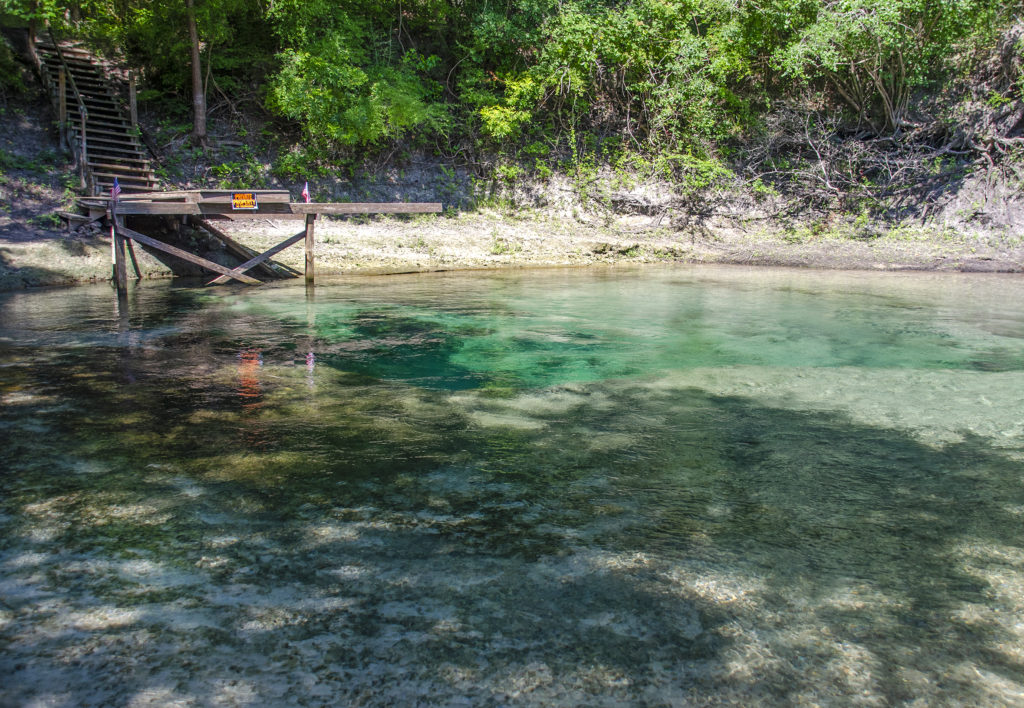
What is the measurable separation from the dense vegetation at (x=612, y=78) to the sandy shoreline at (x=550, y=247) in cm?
208

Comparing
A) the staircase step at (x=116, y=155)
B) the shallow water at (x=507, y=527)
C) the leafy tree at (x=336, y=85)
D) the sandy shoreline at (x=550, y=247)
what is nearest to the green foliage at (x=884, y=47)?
the sandy shoreline at (x=550, y=247)

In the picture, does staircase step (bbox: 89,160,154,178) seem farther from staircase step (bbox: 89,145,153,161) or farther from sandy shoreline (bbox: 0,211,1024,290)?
sandy shoreline (bbox: 0,211,1024,290)

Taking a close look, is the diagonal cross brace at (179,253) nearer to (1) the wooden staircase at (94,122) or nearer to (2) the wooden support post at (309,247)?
(2) the wooden support post at (309,247)

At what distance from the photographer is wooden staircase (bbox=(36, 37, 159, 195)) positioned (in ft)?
57.5

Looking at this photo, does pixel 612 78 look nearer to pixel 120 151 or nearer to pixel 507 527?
pixel 120 151

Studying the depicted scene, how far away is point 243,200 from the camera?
13.3 meters

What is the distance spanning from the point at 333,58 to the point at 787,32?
497 inches

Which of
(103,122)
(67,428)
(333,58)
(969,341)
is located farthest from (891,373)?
(103,122)

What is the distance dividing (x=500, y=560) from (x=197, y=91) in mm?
19420

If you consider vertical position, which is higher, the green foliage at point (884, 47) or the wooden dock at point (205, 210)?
the green foliage at point (884, 47)

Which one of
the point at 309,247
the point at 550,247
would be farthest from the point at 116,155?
the point at 550,247

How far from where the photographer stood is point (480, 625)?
10.7ft

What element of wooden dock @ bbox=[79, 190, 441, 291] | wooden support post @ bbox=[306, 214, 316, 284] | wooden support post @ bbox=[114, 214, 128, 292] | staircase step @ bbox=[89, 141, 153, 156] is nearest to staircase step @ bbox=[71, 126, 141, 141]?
staircase step @ bbox=[89, 141, 153, 156]

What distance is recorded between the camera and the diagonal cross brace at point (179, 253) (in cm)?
1366
